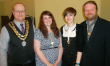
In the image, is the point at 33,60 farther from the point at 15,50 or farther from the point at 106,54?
the point at 106,54

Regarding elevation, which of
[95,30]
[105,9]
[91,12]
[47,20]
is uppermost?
[105,9]

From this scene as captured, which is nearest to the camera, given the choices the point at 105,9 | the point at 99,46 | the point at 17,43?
the point at 99,46

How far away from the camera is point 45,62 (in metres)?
1.46

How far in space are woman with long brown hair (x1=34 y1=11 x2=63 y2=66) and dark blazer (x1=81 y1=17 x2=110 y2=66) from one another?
57cm

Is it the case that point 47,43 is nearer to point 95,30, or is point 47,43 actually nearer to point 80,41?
point 80,41

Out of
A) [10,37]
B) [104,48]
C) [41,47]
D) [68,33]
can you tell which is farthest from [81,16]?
[10,37]

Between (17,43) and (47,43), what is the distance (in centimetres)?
56

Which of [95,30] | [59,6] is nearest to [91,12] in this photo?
[95,30]

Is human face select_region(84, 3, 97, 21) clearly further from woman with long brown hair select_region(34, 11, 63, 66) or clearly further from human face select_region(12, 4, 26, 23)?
human face select_region(12, 4, 26, 23)

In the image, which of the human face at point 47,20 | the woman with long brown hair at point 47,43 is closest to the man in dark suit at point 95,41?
the woman with long brown hair at point 47,43

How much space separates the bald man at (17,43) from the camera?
146cm

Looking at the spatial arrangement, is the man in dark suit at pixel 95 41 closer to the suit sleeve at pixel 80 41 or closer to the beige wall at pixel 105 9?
the suit sleeve at pixel 80 41

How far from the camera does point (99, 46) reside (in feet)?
4.49

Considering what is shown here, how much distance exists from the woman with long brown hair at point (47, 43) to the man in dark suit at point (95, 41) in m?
0.53
